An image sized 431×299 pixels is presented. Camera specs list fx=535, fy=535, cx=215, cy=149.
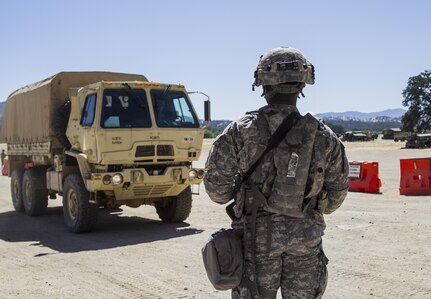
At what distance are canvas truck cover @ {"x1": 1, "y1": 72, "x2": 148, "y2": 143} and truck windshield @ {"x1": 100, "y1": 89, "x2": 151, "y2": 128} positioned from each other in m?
1.89

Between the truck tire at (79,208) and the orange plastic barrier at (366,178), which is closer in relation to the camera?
the truck tire at (79,208)

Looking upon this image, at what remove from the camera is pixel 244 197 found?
A: 293cm

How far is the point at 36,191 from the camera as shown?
38.1 feet

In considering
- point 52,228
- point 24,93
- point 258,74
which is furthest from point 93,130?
point 258,74

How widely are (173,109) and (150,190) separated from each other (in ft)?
4.90

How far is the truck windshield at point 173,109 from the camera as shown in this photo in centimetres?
933

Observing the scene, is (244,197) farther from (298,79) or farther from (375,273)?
(375,273)

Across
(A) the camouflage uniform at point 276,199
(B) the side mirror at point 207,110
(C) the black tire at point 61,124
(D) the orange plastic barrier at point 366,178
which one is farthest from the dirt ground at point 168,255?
(A) the camouflage uniform at point 276,199

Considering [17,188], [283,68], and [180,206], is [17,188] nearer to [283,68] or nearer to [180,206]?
[180,206]

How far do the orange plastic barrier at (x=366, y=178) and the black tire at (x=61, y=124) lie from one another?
24.8ft

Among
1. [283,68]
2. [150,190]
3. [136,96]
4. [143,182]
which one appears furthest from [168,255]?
[283,68]

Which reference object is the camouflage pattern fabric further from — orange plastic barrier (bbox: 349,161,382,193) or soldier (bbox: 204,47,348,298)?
orange plastic barrier (bbox: 349,161,382,193)

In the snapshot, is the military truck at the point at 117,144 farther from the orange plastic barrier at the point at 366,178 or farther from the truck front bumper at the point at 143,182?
the orange plastic barrier at the point at 366,178

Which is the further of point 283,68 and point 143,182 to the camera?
point 143,182
